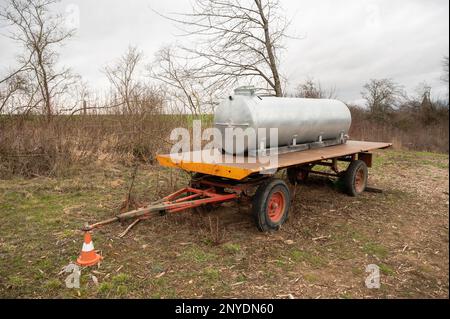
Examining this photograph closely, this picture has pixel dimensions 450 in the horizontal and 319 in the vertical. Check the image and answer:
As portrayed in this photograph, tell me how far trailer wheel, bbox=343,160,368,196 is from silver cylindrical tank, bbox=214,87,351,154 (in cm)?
107

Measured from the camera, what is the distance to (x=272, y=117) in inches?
210

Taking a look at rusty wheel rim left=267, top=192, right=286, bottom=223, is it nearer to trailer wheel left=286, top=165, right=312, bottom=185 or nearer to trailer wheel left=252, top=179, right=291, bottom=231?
trailer wheel left=252, top=179, right=291, bottom=231

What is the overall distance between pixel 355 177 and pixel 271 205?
9.02ft

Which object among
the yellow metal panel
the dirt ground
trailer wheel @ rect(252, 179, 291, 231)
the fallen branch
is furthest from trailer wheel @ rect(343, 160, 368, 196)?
the fallen branch

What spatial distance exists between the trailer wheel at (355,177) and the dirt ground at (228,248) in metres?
0.22

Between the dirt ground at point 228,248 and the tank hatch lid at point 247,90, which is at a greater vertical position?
the tank hatch lid at point 247,90

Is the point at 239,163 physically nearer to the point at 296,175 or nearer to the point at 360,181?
the point at 296,175

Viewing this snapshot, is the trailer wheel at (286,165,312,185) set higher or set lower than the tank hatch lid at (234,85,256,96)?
lower

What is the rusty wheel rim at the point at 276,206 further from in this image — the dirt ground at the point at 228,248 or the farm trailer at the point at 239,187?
the dirt ground at the point at 228,248

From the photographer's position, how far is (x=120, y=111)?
1055cm

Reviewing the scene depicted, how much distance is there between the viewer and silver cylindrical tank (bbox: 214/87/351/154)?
5.15 m

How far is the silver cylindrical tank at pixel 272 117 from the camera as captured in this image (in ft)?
16.9

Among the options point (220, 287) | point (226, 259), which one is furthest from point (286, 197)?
point (220, 287)

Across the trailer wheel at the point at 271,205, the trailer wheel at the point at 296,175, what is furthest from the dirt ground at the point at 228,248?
the trailer wheel at the point at 296,175
